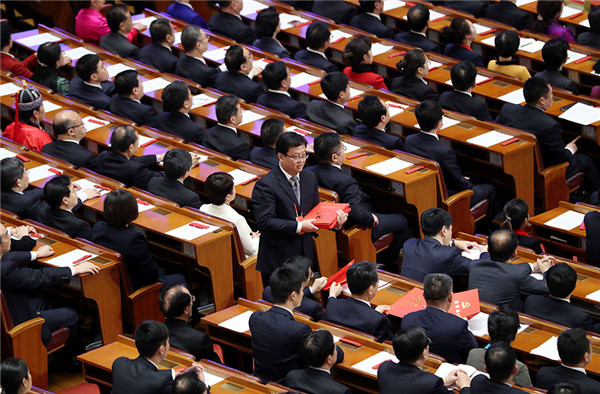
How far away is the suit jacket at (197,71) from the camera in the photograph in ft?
29.5

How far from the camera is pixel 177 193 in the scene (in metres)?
6.94

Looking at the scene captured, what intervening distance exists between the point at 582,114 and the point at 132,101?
3400 millimetres

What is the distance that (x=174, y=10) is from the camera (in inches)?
408

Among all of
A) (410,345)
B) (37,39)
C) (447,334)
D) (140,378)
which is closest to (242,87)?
(37,39)

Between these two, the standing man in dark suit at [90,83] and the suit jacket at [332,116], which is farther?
the standing man in dark suit at [90,83]

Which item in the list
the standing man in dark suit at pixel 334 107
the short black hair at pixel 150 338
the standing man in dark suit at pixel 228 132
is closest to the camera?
the short black hair at pixel 150 338

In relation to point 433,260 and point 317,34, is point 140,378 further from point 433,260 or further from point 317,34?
point 317,34

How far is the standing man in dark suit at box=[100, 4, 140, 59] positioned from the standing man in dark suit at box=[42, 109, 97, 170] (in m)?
2.10

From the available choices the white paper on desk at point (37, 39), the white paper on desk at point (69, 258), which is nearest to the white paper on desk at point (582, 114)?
the white paper on desk at point (69, 258)

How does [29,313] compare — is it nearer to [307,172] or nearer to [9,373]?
[9,373]

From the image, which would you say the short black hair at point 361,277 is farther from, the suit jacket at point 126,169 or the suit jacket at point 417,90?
the suit jacket at point 417,90

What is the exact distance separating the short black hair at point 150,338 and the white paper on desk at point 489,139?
315 centimetres

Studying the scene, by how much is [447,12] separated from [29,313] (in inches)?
218

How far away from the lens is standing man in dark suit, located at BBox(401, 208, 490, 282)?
6180mm
